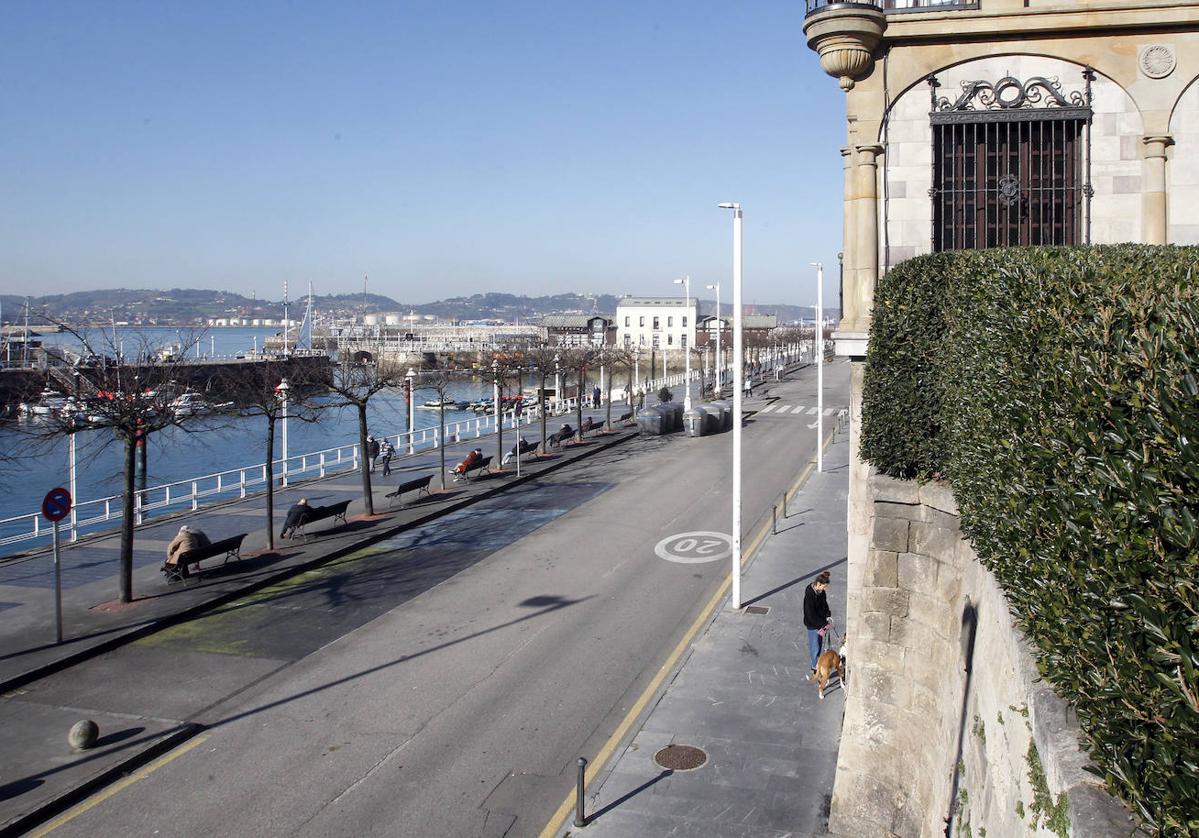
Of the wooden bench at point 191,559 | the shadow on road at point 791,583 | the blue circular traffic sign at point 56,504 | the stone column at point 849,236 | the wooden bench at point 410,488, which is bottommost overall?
the shadow on road at point 791,583

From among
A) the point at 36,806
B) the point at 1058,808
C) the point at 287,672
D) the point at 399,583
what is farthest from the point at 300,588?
the point at 1058,808

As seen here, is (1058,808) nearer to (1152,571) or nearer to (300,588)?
(1152,571)

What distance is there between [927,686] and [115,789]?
30.5 feet

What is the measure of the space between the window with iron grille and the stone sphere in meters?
13.1

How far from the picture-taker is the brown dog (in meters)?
13.7

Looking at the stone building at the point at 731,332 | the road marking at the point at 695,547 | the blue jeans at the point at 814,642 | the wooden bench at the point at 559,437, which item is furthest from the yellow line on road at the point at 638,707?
the stone building at the point at 731,332

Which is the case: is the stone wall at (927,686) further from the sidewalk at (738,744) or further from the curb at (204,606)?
the curb at (204,606)

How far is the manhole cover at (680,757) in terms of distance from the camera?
11.5 meters

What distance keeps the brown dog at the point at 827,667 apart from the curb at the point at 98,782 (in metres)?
8.57

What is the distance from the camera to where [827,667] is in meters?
13.7

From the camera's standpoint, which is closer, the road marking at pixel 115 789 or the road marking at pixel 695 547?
the road marking at pixel 115 789

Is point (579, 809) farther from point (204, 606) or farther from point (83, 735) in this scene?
point (204, 606)

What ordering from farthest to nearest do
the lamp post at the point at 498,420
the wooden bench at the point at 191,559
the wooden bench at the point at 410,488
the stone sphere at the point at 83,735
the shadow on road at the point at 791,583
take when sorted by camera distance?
the lamp post at the point at 498,420, the wooden bench at the point at 410,488, the wooden bench at the point at 191,559, the shadow on road at the point at 791,583, the stone sphere at the point at 83,735

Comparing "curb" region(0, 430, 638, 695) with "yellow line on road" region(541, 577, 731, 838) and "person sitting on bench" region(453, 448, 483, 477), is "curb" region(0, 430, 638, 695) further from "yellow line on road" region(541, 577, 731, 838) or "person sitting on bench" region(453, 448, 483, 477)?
"yellow line on road" region(541, 577, 731, 838)
